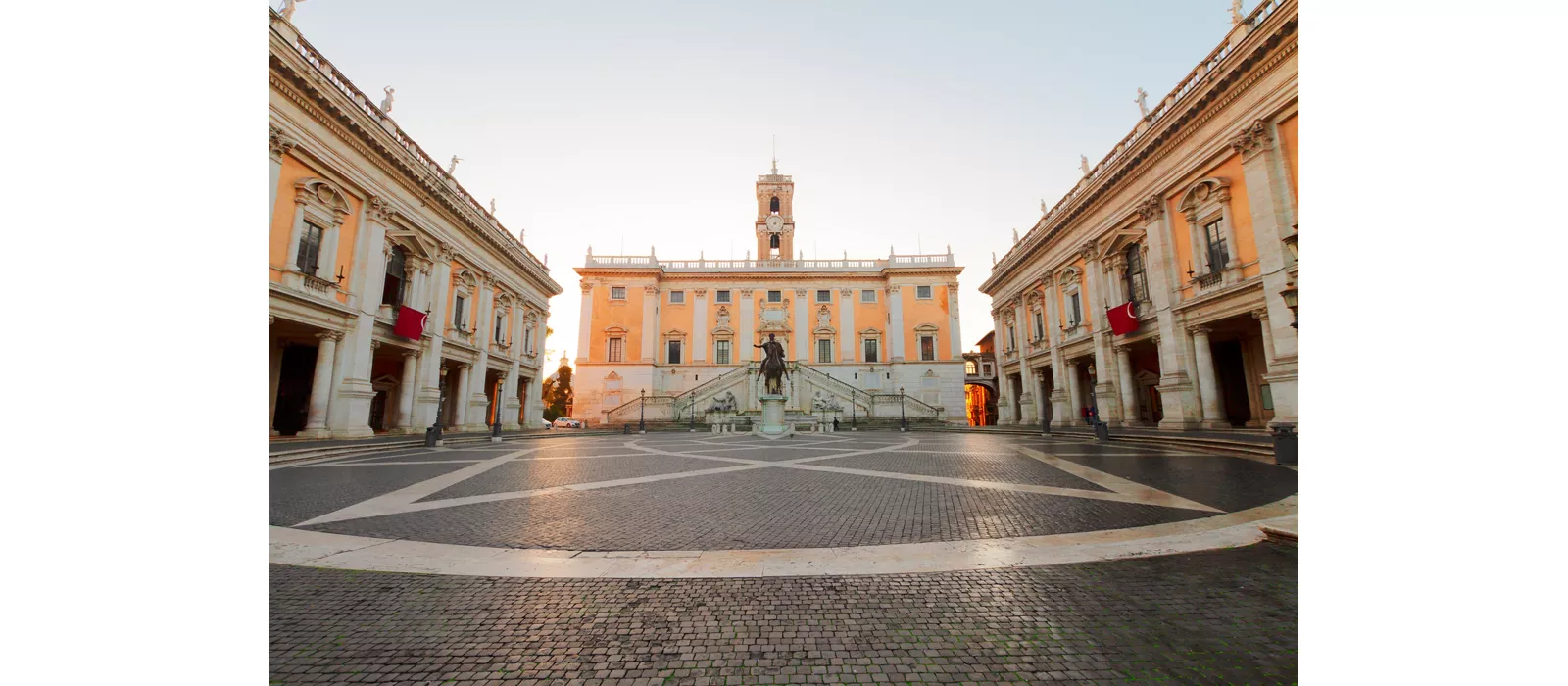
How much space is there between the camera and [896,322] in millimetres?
37812

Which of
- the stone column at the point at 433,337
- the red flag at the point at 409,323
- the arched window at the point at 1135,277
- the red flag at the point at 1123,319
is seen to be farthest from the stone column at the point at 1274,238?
the stone column at the point at 433,337

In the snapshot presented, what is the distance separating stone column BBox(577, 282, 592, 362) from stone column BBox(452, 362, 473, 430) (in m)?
14.3

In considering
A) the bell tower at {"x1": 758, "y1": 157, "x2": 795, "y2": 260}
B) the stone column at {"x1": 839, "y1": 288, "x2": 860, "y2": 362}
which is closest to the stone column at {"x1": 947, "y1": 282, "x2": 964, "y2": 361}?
the stone column at {"x1": 839, "y1": 288, "x2": 860, "y2": 362}

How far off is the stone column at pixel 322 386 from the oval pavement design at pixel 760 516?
681 cm

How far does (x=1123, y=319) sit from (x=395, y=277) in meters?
25.8

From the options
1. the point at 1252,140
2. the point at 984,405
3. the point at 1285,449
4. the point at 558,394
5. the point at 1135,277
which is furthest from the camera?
the point at 558,394

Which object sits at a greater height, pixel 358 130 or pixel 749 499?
pixel 358 130

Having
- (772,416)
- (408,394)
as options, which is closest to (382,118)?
(408,394)

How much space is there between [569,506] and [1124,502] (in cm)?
563

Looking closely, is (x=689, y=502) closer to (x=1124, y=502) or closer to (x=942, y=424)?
(x=1124, y=502)

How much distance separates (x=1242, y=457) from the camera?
9.30 m

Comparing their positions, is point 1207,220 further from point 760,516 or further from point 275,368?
point 275,368

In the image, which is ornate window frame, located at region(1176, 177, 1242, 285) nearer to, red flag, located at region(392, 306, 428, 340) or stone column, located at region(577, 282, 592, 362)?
red flag, located at region(392, 306, 428, 340)
